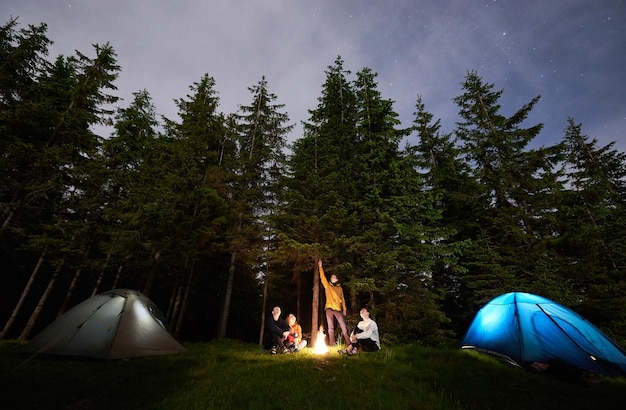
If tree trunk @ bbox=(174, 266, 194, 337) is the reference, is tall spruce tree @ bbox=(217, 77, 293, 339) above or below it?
above

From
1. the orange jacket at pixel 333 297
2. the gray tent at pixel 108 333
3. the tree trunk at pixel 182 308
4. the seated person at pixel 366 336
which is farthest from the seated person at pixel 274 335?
the tree trunk at pixel 182 308

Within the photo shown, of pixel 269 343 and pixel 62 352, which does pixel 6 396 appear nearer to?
pixel 62 352

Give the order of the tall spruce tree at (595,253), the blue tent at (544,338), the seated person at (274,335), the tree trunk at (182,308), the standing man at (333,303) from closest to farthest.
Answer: the blue tent at (544,338) < the standing man at (333,303) < the seated person at (274,335) < the tall spruce tree at (595,253) < the tree trunk at (182,308)

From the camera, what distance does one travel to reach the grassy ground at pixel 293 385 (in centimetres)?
424

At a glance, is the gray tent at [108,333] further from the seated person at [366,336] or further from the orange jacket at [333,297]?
the seated person at [366,336]

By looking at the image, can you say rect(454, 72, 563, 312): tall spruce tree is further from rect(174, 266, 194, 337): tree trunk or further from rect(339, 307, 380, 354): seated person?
rect(174, 266, 194, 337): tree trunk

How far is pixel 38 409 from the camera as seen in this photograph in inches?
154

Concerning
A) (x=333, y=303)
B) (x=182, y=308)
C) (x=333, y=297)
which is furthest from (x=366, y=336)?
(x=182, y=308)

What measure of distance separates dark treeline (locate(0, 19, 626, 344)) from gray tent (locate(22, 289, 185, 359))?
4921mm

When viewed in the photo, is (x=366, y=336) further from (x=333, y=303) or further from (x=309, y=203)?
(x=309, y=203)

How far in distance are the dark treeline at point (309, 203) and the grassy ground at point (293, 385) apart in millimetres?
4377

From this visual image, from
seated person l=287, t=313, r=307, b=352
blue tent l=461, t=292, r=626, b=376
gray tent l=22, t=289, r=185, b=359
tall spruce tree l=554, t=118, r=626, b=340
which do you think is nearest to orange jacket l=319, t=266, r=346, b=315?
seated person l=287, t=313, r=307, b=352

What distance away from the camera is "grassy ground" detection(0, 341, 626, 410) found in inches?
167

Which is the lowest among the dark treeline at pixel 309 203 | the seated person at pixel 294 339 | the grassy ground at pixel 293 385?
the grassy ground at pixel 293 385
